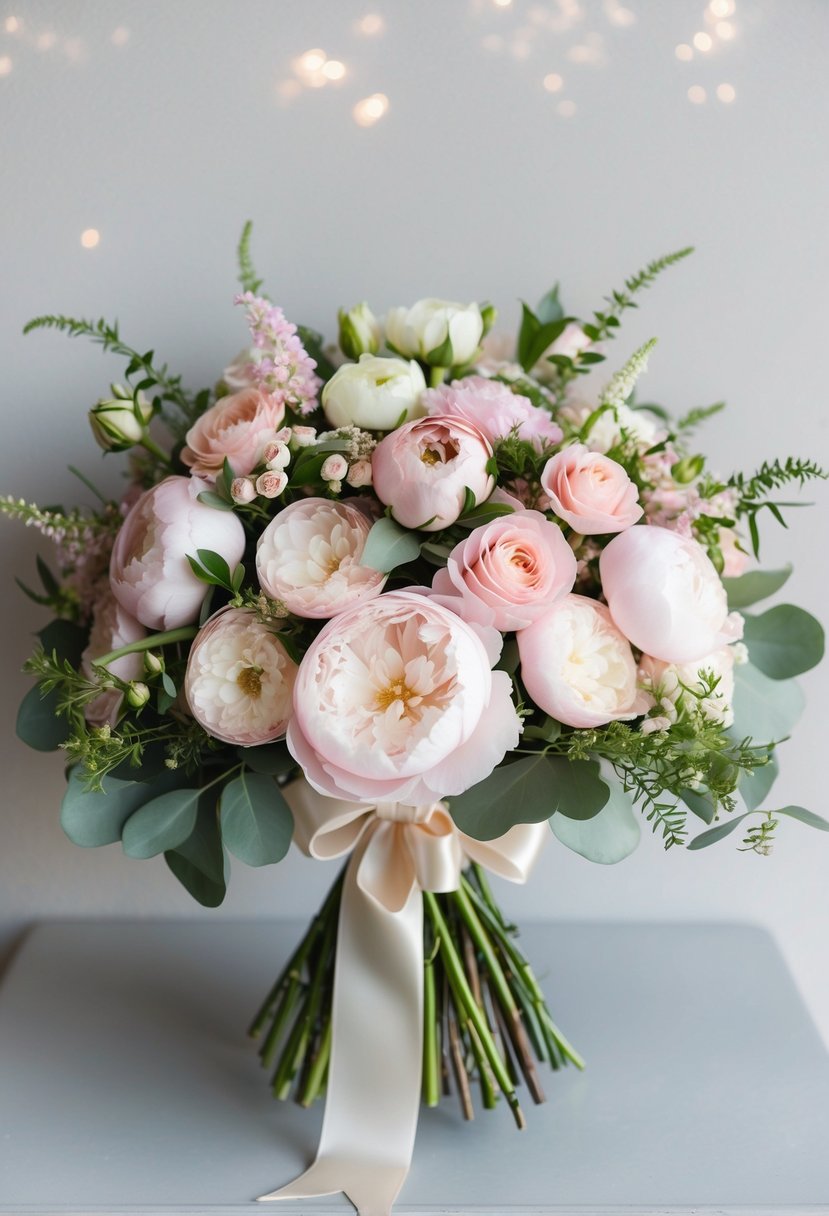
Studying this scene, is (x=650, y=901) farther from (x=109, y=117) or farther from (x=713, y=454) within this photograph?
(x=109, y=117)

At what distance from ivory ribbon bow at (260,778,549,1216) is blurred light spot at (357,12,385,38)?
777 mm

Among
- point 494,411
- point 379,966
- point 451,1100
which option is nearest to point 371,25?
point 494,411

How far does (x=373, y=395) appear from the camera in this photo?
2.49 ft

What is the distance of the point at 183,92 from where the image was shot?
40.0 inches

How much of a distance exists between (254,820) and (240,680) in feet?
0.41

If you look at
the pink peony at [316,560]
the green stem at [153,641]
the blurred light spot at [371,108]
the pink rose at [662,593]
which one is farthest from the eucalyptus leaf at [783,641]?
the blurred light spot at [371,108]

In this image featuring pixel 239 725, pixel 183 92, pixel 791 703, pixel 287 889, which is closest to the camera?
pixel 239 725

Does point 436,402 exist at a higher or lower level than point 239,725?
higher

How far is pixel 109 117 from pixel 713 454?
2.46ft

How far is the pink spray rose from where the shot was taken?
0.70 m

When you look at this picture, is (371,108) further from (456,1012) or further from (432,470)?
(456,1012)

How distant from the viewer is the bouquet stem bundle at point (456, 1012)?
88cm

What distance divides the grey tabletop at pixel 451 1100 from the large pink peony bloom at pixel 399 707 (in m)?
0.40

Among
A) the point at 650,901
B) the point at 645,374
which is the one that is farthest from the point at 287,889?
the point at 645,374
